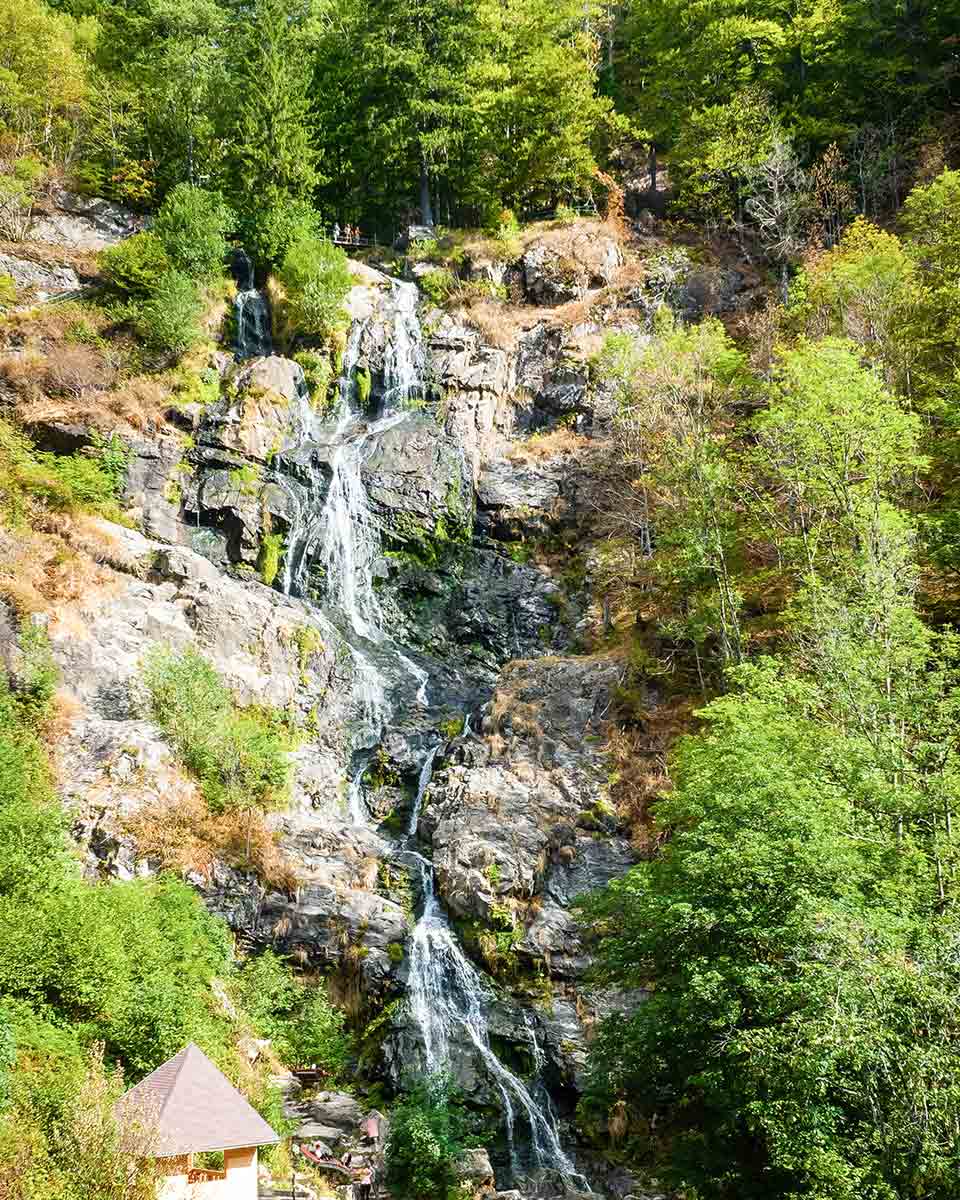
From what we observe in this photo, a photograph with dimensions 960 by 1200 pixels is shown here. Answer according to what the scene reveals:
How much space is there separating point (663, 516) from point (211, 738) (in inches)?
538

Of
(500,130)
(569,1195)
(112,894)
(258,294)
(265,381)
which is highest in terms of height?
(500,130)

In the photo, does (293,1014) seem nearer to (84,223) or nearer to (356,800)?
(356,800)

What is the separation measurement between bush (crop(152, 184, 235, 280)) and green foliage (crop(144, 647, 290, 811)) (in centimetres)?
1894

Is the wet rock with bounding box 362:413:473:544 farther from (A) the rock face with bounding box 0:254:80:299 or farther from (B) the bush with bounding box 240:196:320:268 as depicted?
(A) the rock face with bounding box 0:254:80:299

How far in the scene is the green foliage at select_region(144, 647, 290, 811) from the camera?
848 inches

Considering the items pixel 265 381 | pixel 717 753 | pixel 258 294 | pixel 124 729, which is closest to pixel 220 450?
pixel 265 381

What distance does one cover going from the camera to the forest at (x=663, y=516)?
12.7 m

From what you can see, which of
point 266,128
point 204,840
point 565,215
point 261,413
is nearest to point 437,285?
point 565,215

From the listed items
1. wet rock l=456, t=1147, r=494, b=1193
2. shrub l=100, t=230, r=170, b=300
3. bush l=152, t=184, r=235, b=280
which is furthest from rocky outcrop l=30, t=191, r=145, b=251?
wet rock l=456, t=1147, r=494, b=1193

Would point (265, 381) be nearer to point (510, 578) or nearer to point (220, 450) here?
point (220, 450)

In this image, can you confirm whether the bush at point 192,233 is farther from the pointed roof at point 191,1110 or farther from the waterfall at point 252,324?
the pointed roof at point 191,1110

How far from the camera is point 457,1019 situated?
60.2 ft

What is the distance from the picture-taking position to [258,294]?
36.8 metres

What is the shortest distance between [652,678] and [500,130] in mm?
28872
